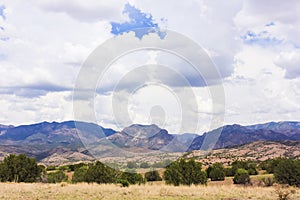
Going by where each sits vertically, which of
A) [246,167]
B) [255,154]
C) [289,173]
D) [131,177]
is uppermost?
[255,154]

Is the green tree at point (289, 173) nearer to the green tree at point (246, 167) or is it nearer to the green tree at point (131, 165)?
the green tree at point (246, 167)

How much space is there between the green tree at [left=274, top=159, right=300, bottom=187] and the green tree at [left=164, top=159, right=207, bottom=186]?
11070 mm

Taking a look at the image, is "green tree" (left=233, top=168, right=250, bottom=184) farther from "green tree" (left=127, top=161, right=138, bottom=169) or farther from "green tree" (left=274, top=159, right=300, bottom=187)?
"green tree" (left=127, top=161, right=138, bottom=169)

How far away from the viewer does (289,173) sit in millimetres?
43375

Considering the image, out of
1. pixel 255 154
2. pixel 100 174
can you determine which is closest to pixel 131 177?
pixel 100 174

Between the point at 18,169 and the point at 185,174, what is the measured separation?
65.5ft

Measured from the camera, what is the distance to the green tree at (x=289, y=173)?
140 feet

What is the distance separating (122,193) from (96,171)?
1743cm

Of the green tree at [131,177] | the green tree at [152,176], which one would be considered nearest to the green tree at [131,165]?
the green tree at [131,177]

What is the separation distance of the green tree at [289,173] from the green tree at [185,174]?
11.1 meters

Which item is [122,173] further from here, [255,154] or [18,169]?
[255,154]

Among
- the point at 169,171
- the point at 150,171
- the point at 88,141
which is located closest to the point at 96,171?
the point at 88,141

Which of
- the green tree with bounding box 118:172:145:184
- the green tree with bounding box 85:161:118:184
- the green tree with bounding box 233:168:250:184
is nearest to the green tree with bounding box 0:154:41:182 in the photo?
the green tree with bounding box 85:161:118:184

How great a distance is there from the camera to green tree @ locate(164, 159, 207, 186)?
39.3 metres
